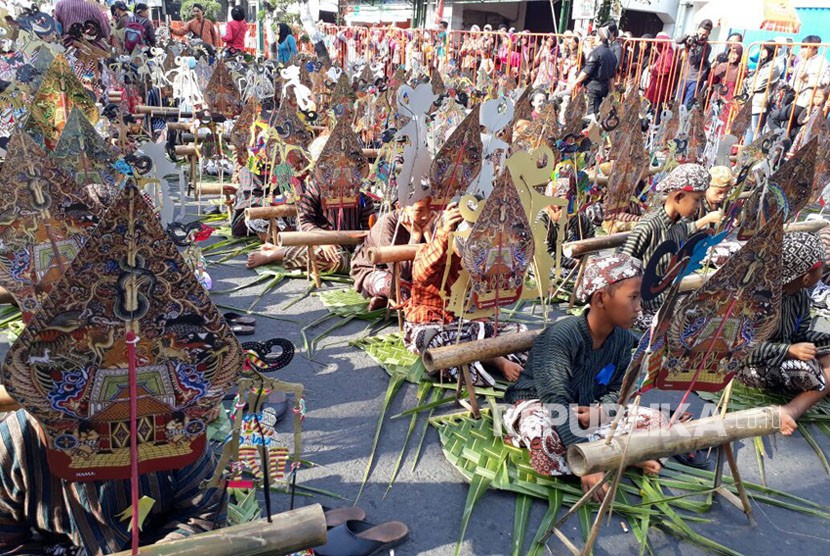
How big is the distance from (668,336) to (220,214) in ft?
16.3

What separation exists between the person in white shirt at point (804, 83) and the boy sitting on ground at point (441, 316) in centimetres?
655

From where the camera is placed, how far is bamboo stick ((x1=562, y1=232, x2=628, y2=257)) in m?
3.90

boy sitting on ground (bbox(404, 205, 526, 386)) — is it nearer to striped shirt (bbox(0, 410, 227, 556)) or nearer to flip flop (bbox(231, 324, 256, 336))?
flip flop (bbox(231, 324, 256, 336))

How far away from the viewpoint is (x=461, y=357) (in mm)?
2746

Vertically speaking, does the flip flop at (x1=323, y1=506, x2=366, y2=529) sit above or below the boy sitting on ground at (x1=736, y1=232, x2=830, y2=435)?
below

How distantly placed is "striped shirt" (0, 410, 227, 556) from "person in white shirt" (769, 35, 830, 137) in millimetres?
8470

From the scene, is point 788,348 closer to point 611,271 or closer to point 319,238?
point 611,271

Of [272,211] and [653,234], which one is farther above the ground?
[653,234]

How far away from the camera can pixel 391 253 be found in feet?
11.0

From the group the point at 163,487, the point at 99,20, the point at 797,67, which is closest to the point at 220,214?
the point at 99,20

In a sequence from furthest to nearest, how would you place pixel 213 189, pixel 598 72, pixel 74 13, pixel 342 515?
pixel 598 72 → pixel 74 13 → pixel 213 189 → pixel 342 515

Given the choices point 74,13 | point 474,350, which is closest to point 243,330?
point 474,350

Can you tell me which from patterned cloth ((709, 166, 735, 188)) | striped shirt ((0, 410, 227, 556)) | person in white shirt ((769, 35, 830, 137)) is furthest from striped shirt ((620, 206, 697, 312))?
person in white shirt ((769, 35, 830, 137))

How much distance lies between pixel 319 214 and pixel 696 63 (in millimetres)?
7245
